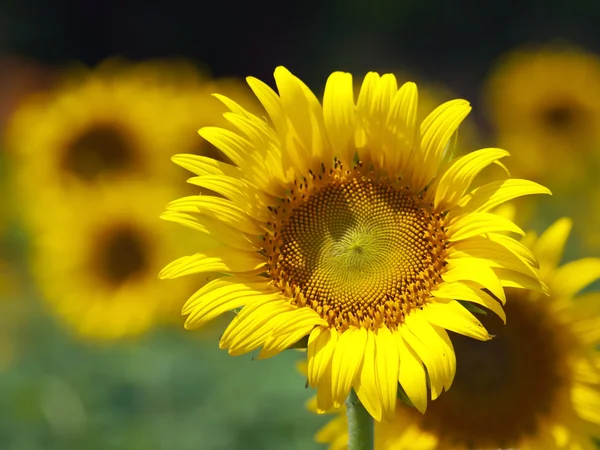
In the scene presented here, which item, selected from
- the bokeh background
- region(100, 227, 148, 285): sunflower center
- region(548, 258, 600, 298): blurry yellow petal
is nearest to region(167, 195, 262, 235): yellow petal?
region(548, 258, 600, 298): blurry yellow petal

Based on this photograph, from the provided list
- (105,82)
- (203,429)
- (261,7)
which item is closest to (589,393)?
(203,429)

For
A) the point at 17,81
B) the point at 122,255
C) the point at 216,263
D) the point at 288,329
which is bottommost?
the point at 122,255

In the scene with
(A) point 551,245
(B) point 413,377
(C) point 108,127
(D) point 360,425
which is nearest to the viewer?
(B) point 413,377

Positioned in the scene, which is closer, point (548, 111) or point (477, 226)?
point (477, 226)

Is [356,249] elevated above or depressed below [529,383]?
above

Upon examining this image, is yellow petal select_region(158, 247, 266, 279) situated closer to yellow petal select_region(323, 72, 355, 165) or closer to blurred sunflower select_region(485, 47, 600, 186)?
yellow petal select_region(323, 72, 355, 165)

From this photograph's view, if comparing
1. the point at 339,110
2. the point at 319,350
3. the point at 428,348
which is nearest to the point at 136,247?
the point at 339,110

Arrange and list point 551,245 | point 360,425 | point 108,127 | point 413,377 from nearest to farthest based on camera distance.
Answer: point 413,377 → point 360,425 → point 551,245 → point 108,127

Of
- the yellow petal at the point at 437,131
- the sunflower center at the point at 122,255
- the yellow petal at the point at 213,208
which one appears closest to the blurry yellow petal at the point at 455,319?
the yellow petal at the point at 437,131

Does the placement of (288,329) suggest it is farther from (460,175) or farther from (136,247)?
(136,247)
